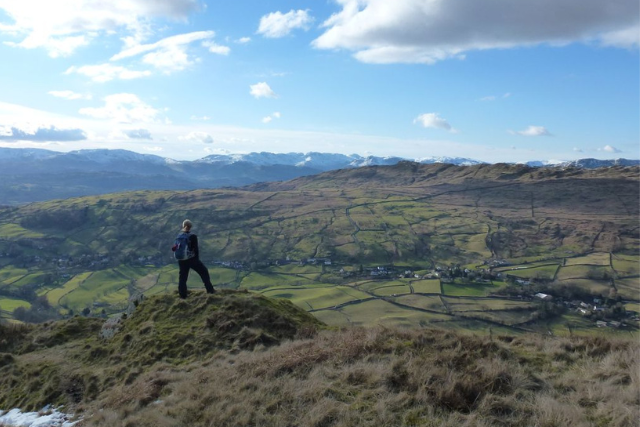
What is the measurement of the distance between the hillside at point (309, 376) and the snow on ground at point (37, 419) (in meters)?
0.37

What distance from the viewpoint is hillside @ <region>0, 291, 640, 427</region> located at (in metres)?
7.77

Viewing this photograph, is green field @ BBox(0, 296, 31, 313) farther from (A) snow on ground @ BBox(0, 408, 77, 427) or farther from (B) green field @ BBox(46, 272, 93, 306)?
(A) snow on ground @ BBox(0, 408, 77, 427)

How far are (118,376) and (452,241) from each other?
117m

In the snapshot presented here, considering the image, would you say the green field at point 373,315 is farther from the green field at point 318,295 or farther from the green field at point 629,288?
the green field at point 629,288

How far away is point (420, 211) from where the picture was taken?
517 feet

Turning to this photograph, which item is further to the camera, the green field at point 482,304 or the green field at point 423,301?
the green field at point 423,301

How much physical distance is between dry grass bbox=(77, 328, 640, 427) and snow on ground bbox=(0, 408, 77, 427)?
2.12 feet

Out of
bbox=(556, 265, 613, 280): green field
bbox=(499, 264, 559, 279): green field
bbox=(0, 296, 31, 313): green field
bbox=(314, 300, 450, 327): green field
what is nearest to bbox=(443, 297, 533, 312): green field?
bbox=(314, 300, 450, 327): green field

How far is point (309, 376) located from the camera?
9.52 m

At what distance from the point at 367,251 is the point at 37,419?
4169 inches

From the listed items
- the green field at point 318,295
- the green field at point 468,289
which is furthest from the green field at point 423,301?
the green field at point 318,295

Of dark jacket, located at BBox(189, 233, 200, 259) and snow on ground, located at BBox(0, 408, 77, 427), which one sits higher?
dark jacket, located at BBox(189, 233, 200, 259)

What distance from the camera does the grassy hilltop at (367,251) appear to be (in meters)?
68.1

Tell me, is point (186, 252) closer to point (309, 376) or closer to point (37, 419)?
point (37, 419)
